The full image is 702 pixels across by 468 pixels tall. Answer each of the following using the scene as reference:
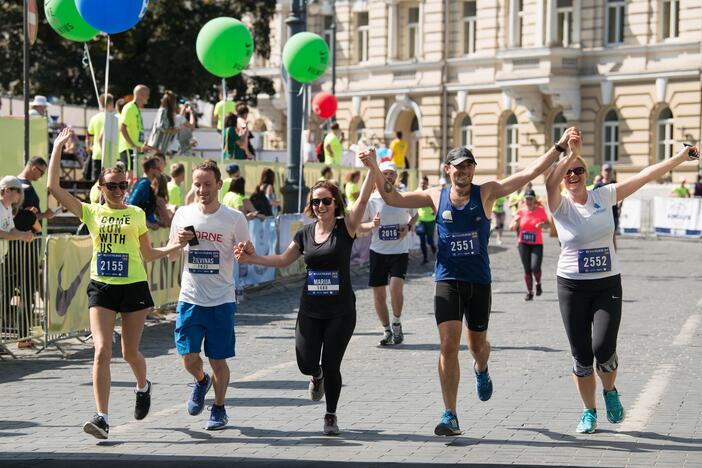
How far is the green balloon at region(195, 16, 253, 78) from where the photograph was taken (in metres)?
19.0

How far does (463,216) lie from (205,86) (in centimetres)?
3813

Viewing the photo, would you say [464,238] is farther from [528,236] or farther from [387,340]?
[528,236]

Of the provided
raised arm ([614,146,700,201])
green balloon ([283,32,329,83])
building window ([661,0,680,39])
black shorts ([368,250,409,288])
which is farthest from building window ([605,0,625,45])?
raised arm ([614,146,700,201])

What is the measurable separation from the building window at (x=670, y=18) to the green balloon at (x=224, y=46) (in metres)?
29.7

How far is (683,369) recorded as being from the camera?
12.2 m

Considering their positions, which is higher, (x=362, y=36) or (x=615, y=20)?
(x=362, y=36)

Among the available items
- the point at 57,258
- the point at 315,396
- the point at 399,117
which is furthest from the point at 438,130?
the point at 315,396

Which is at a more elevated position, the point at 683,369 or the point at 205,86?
the point at 205,86

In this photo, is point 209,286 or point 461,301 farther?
point 209,286

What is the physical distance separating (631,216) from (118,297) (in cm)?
3195

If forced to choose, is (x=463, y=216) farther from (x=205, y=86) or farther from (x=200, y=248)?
(x=205, y=86)

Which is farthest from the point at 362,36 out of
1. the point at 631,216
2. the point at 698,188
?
the point at 631,216

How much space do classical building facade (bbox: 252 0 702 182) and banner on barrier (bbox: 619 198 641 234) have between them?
5256 millimetres

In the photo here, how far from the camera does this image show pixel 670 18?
153ft
